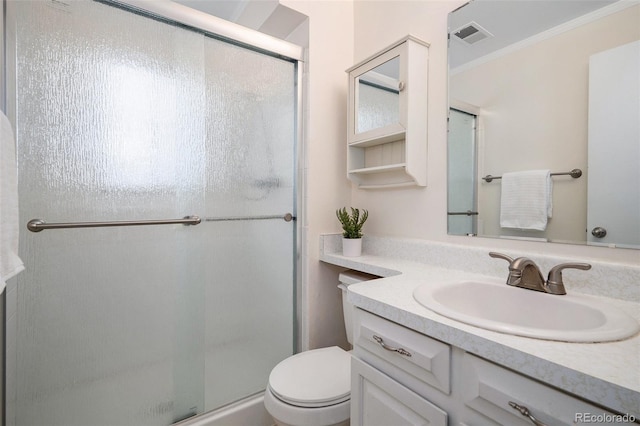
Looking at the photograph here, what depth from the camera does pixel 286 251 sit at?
160 centimetres

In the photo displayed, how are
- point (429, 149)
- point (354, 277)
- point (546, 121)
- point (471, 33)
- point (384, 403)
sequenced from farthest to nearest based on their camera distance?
point (354, 277) → point (429, 149) → point (471, 33) → point (546, 121) → point (384, 403)

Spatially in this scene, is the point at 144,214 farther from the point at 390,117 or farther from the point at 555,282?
the point at 555,282

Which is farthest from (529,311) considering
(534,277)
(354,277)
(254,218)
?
(254,218)

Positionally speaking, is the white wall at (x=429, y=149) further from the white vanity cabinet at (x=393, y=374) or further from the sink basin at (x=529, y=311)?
the white vanity cabinet at (x=393, y=374)

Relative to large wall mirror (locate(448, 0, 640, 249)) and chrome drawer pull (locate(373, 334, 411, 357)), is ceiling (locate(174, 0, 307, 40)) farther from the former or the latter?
chrome drawer pull (locate(373, 334, 411, 357))

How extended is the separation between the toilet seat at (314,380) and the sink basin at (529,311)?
500 millimetres

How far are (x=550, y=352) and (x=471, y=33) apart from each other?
120 cm

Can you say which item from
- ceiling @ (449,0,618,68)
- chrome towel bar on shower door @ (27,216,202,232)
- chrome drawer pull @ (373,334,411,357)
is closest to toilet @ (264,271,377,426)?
chrome drawer pull @ (373,334,411,357)

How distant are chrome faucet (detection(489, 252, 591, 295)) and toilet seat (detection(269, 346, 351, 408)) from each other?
0.68 metres

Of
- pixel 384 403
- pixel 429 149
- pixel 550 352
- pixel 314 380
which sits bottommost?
pixel 314 380

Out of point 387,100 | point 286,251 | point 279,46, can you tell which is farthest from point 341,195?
point 279,46

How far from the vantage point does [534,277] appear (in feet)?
2.88

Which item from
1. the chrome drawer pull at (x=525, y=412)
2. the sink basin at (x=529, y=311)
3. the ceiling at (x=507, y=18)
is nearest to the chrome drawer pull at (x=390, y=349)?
the sink basin at (x=529, y=311)

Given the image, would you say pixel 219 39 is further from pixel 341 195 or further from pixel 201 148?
pixel 341 195
